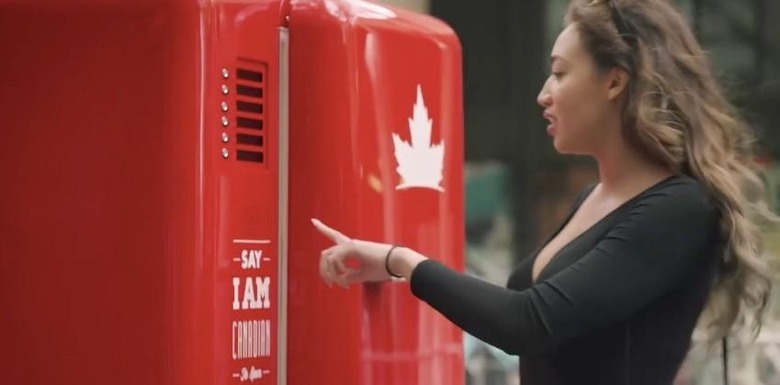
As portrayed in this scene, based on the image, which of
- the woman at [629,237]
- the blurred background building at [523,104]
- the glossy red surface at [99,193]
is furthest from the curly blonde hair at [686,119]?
the blurred background building at [523,104]

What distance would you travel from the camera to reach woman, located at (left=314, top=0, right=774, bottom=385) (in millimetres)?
1723

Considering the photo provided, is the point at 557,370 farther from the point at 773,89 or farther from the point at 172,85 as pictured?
the point at 773,89

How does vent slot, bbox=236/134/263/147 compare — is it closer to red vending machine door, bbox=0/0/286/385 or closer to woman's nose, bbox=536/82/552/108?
red vending machine door, bbox=0/0/286/385

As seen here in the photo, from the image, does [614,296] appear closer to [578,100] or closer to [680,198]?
[680,198]

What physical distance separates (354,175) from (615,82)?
→ 468mm

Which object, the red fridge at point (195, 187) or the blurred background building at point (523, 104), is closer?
the red fridge at point (195, 187)

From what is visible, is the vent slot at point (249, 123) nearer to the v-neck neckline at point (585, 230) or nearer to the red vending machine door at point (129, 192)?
the red vending machine door at point (129, 192)

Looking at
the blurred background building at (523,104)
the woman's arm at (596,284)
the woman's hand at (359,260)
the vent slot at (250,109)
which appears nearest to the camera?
the woman's arm at (596,284)

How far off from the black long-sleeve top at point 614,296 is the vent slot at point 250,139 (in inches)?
16.2

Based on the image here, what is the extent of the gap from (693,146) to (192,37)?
72cm

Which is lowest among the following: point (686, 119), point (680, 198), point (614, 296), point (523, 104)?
point (614, 296)

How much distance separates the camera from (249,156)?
2.06 m

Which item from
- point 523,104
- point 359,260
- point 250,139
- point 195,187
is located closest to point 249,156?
point 250,139

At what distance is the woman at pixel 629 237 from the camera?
5.65 feet
